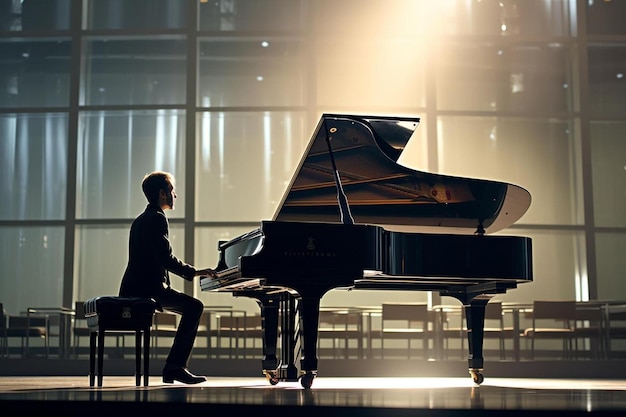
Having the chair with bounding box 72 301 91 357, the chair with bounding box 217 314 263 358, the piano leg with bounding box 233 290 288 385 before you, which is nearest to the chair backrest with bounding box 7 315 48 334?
the chair with bounding box 72 301 91 357

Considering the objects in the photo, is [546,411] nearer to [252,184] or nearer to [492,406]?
[492,406]

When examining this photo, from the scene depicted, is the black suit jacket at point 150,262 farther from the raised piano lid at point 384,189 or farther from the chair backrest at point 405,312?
the chair backrest at point 405,312

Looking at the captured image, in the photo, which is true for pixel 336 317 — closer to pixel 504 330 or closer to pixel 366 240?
pixel 504 330

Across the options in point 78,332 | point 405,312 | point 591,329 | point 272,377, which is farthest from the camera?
point 591,329

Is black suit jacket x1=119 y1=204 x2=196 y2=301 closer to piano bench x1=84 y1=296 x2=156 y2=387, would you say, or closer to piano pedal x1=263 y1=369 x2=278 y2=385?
piano bench x1=84 y1=296 x2=156 y2=387

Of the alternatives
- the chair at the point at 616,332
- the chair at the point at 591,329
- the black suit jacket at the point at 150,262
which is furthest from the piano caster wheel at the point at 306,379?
the chair at the point at 616,332

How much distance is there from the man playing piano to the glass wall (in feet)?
20.3

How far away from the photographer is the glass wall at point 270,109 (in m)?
11.8

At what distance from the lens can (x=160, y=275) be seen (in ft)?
18.2

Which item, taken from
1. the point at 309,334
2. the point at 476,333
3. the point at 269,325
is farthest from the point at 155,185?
the point at 476,333

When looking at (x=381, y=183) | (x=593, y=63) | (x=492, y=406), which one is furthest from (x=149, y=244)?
(x=593, y=63)

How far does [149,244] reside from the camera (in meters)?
5.54

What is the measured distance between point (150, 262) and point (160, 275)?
101 mm

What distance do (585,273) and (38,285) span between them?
23.2ft
